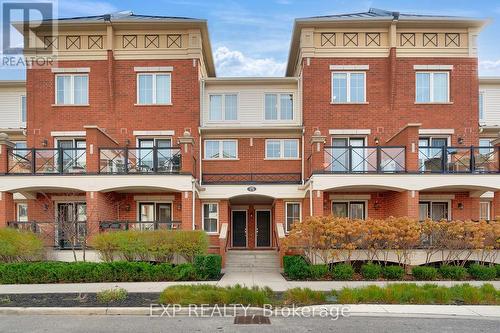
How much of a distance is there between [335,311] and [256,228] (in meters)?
12.1

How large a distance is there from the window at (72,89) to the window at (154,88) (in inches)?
99.5

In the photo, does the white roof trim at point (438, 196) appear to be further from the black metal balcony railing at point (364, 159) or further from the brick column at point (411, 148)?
the black metal balcony railing at point (364, 159)

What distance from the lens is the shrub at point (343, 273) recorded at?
14.6 m

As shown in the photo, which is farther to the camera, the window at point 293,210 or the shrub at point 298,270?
the window at point 293,210

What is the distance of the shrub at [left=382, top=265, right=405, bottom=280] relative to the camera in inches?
577

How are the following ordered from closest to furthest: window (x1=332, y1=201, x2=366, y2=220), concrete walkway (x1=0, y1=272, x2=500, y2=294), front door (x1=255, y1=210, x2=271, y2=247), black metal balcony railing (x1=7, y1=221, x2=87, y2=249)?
concrete walkway (x1=0, y1=272, x2=500, y2=294) → black metal balcony railing (x1=7, y1=221, x2=87, y2=249) → window (x1=332, y1=201, x2=366, y2=220) → front door (x1=255, y1=210, x2=271, y2=247)

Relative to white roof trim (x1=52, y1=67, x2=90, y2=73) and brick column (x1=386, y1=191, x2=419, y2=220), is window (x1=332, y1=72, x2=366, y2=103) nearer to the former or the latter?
brick column (x1=386, y1=191, x2=419, y2=220)

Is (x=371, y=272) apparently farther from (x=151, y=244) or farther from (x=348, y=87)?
(x=348, y=87)

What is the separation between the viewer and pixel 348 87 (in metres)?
20.4

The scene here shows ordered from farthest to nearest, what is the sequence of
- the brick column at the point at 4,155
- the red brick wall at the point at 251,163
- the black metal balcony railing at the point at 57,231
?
1. the red brick wall at the point at 251,163
2. the brick column at the point at 4,155
3. the black metal balcony railing at the point at 57,231

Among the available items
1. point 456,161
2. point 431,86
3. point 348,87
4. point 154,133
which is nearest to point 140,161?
point 154,133

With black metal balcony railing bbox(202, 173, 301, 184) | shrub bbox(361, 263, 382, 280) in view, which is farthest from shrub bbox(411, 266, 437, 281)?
black metal balcony railing bbox(202, 173, 301, 184)

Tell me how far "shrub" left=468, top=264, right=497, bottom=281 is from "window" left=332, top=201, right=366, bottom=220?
5.73 m

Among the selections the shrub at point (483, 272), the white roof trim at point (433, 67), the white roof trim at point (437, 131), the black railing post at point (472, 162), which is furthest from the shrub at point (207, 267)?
the white roof trim at point (433, 67)
